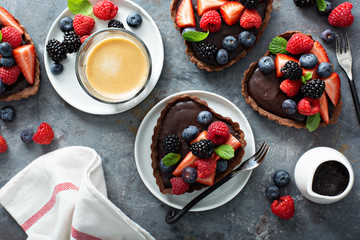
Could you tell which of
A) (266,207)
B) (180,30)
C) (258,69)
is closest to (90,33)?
(180,30)

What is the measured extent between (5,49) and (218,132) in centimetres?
177

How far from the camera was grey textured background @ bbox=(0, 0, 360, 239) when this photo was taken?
9.53 ft

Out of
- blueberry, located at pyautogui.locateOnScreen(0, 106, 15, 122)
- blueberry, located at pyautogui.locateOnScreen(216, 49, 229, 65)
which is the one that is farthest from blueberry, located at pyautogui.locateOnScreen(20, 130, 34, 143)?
blueberry, located at pyautogui.locateOnScreen(216, 49, 229, 65)

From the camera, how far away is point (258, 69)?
2734 mm

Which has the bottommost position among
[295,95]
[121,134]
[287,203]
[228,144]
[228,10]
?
[287,203]

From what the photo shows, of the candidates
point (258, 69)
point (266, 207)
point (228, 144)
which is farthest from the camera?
point (266, 207)

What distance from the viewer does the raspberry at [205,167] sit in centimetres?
247

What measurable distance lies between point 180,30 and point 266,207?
65.6 inches

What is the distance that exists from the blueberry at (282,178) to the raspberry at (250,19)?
3.99ft

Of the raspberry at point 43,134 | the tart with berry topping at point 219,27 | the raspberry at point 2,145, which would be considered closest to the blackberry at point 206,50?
the tart with berry topping at point 219,27

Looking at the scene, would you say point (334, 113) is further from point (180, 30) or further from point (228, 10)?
point (180, 30)

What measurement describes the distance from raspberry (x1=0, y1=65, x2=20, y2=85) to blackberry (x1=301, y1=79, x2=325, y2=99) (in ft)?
7.47

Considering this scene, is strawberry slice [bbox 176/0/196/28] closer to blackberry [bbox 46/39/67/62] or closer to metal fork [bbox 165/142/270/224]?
blackberry [bbox 46/39/67/62]

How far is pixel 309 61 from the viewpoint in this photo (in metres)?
2.56
